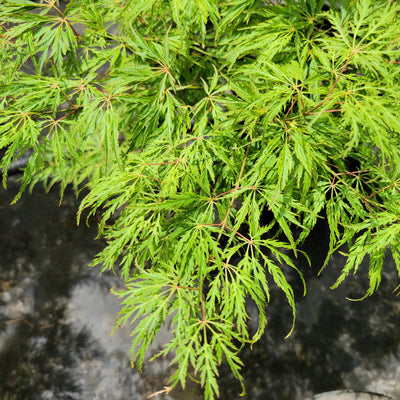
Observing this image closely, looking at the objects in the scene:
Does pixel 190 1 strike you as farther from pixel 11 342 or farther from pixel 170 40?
pixel 11 342

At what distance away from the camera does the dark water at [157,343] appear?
8.57 feet

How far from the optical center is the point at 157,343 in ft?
9.00

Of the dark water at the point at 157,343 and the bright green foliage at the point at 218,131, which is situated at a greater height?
the bright green foliage at the point at 218,131

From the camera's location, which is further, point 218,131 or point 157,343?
point 157,343

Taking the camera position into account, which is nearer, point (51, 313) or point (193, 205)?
point (193, 205)

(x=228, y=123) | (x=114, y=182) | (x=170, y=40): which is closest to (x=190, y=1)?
(x=170, y=40)

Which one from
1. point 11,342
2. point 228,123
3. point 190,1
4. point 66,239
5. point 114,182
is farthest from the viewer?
point 66,239

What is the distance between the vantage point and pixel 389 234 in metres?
1.35

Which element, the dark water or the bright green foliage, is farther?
the dark water

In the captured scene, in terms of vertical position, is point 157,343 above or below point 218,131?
below

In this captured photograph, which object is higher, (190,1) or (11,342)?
(190,1)

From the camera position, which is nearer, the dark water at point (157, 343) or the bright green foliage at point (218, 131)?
the bright green foliage at point (218, 131)

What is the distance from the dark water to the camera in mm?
2613

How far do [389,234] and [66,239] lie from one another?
9.18ft
